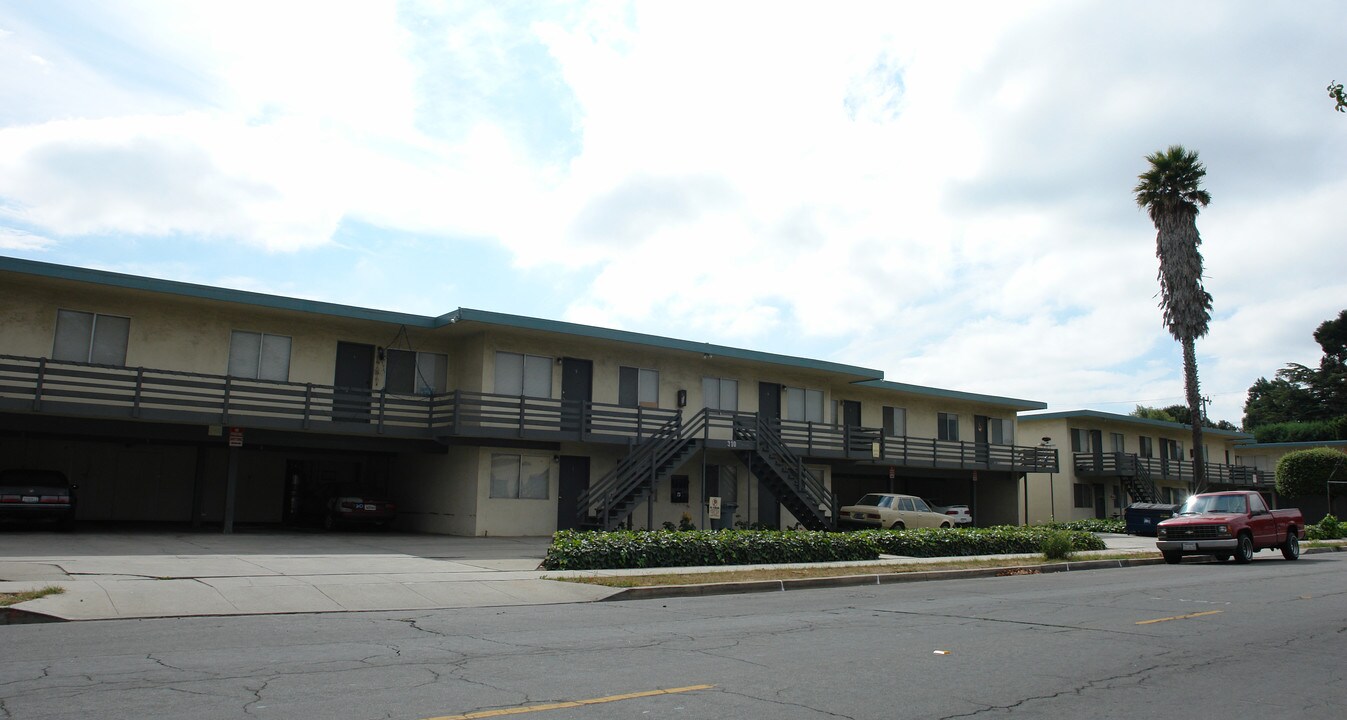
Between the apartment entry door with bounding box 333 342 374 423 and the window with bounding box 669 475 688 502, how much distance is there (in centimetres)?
944

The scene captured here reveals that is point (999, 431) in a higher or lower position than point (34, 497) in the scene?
higher

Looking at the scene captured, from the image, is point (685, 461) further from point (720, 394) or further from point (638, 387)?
point (720, 394)

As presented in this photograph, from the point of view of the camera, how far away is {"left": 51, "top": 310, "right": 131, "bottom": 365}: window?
861 inches

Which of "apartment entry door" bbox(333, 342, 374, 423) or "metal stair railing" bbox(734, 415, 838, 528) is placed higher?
"apartment entry door" bbox(333, 342, 374, 423)

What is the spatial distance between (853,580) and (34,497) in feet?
55.8

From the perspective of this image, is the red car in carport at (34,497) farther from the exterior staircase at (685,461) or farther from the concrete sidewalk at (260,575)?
the exterior staircase at (685,461)

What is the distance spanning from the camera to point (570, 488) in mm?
27391

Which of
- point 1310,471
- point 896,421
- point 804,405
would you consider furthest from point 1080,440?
point 804,405

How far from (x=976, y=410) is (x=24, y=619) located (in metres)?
37.4

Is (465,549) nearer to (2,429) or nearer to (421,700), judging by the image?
(2,429)

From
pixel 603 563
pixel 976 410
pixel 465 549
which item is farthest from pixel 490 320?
pixel 976 410

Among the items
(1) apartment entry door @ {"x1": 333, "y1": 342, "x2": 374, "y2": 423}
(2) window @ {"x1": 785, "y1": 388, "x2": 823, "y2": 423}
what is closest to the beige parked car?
(2) window @ {"x1": 785, "y1": 388, "x2": 823, "y2": 423}

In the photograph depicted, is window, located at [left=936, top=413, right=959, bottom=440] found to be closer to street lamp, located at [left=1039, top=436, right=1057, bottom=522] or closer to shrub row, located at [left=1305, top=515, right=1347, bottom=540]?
street lamp, located at [left=1039, top=436, right=1057, bottom=522]

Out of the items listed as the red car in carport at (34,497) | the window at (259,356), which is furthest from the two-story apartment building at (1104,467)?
the red car in carport at (34,497)
